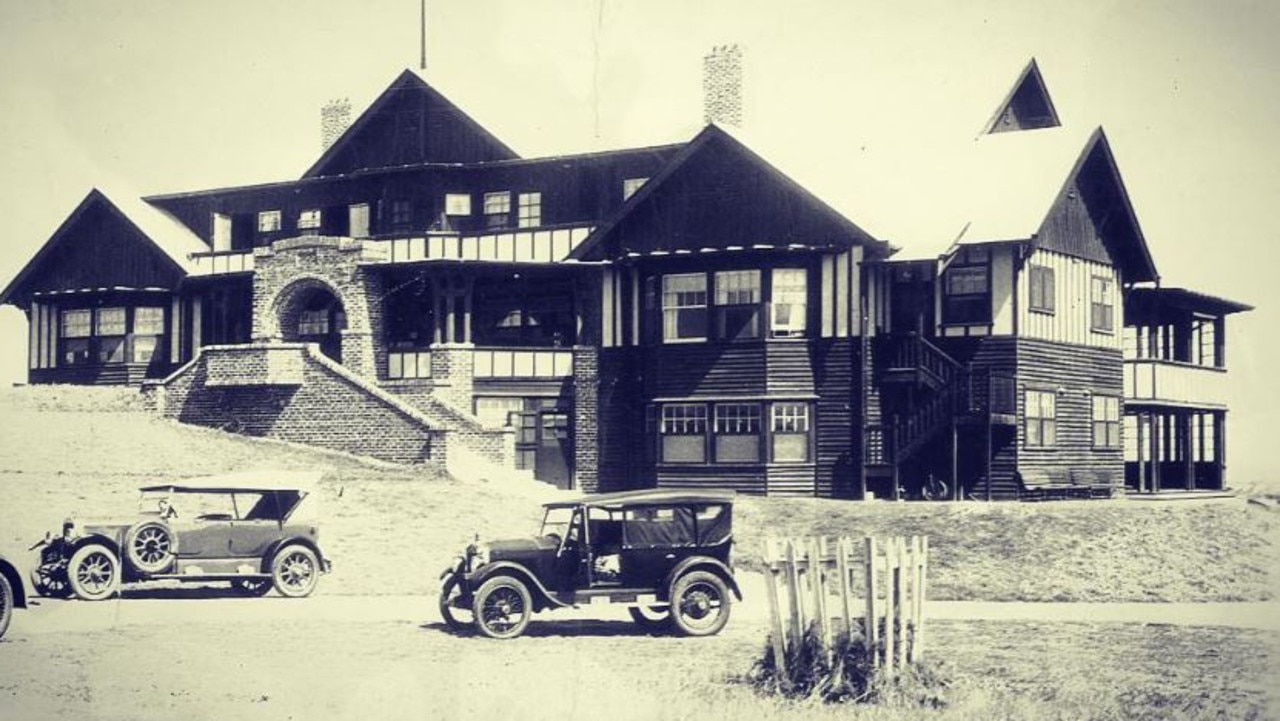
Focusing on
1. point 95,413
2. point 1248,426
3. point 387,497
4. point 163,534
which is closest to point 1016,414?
point 1248,426

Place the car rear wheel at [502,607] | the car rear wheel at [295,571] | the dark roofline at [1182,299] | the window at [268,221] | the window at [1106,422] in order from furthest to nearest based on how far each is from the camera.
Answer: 1. the window at [268,221]
2. the dark roofline at [1182,299]
3. the window at [1106,422]
4. the car rear wheel at [295,571]
5. the car rear wheel at [502,607]

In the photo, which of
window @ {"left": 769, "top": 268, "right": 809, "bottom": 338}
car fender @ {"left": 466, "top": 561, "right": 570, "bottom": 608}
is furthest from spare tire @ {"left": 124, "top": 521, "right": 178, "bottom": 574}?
window @ {"left": 769, "top": 268, "right": 809, "bottom": 338}

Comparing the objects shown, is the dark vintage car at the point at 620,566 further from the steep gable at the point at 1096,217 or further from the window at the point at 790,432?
the steep gable at the point at 1096,217

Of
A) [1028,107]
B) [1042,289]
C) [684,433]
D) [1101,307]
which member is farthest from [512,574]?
[1028,107]

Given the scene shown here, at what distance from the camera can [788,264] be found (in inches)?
1468

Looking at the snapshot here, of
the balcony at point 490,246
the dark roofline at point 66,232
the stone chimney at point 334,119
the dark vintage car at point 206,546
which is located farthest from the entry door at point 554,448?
the dark vintage car at point 206,546

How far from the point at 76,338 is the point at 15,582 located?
98.3 ft

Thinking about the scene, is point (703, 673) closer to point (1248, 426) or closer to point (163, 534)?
point (163, 534)

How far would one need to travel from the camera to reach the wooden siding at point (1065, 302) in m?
37.5

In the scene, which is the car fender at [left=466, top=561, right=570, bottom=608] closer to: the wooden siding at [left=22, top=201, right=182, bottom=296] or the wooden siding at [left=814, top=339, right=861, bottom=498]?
the wooden siding at [left=814, top=339, right=861, bottom=498]

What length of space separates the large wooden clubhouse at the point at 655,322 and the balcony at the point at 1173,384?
0.09m

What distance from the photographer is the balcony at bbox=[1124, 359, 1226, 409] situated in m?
42.4

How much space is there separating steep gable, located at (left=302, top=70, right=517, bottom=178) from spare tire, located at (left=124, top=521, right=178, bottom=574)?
22.2 metres

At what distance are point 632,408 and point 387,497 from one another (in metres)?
8.18
